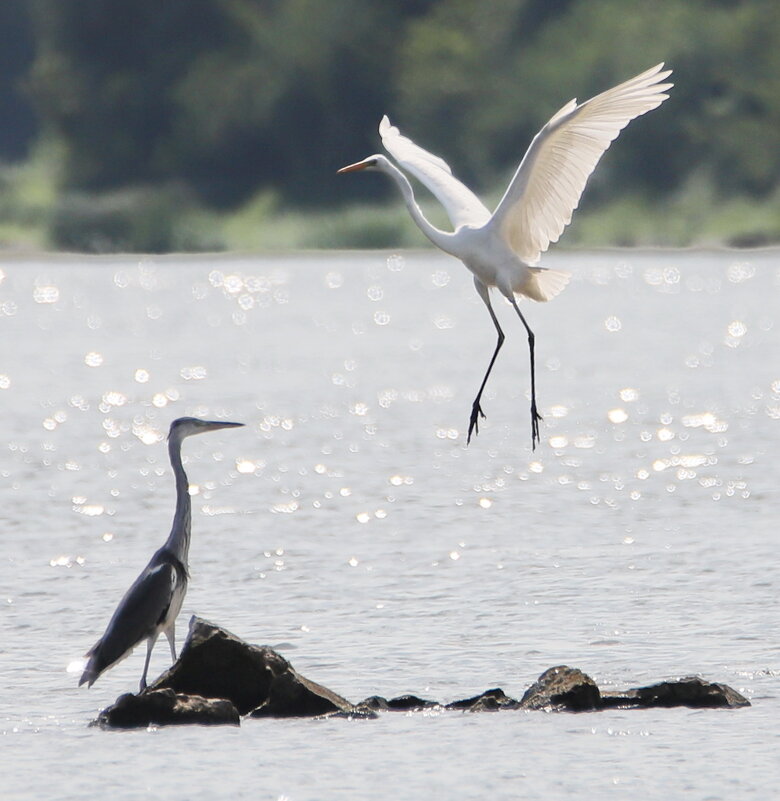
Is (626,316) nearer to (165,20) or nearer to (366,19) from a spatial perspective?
(366,19)

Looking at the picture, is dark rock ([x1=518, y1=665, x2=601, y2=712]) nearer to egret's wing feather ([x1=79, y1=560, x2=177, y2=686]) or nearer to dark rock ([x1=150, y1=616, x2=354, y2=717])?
dark rock ([x1=150, y1=616, x2=354, y2=717])

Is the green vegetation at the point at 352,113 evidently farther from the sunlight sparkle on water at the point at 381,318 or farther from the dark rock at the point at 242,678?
the dark rock at the point at 242,678

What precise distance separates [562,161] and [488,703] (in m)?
3.68

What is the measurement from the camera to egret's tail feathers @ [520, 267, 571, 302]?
40.9 ft

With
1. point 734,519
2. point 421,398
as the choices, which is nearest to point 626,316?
point 421,398

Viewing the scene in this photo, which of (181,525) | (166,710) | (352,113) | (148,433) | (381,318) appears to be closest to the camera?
(166,710)

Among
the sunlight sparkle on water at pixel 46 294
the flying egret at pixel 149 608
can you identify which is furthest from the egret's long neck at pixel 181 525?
the sunlight sparkle on water at pixel 46 294

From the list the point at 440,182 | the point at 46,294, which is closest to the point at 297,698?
the point at 440,182

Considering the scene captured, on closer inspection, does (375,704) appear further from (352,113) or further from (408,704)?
(352,113)

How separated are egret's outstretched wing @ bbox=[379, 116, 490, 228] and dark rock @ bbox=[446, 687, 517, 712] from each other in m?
4.06

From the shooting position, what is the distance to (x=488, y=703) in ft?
30.3

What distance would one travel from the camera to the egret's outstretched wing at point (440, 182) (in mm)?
12695

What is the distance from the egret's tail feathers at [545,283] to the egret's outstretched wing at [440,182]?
50cm

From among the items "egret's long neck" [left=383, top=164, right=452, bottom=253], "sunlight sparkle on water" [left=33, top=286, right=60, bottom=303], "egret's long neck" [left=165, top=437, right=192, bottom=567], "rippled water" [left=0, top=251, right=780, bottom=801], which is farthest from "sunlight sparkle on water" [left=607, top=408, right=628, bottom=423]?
"sunlight sparkle on water" [left=33, top=286, right=60, bottom=303]
